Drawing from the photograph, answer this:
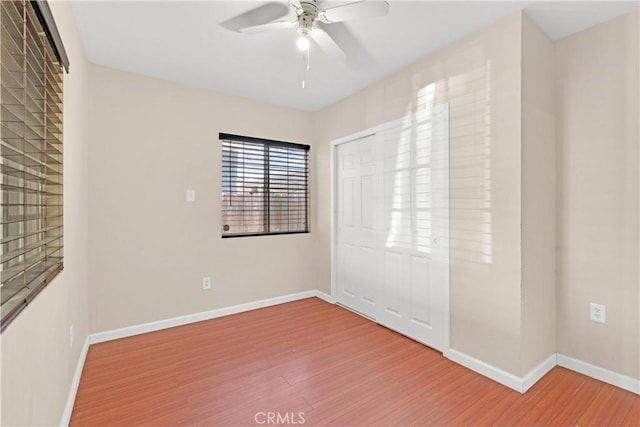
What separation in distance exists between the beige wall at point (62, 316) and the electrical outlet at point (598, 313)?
3.18 m

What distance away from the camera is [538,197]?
7.07ft

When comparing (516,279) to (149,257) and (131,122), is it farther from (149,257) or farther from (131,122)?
(131,122)

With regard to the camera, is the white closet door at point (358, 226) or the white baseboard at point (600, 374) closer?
the white baseboard at point (600, 374)

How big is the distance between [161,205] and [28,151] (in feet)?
5.95

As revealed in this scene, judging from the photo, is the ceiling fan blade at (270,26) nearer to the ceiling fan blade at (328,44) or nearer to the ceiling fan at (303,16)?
the ceiling fan at (303,16)

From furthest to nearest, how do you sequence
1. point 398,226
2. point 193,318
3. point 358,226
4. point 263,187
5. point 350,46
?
point 263,187 → point 358,226 → point 193,318 → point 398,226 → point 350,46

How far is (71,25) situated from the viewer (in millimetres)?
2006

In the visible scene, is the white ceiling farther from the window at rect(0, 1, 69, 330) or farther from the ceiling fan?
the window at rect(0, 1, 69, 330)

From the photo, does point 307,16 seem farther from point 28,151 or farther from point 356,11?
point 28,151

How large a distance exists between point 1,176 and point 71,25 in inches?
61.2

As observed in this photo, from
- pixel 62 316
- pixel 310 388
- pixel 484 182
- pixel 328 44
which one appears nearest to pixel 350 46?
pixel 328 44

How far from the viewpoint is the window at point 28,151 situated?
104 cm

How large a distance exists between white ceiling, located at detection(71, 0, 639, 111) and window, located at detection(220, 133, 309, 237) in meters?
0.74

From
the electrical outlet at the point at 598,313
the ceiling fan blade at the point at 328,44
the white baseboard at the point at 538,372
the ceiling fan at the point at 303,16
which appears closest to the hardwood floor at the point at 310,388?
the white baseboard at the point at 538,372
